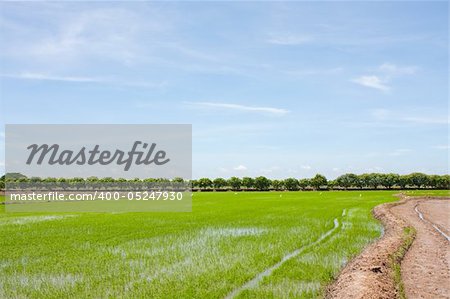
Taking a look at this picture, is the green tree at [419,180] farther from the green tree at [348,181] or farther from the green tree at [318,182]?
the green tree at [318,182]

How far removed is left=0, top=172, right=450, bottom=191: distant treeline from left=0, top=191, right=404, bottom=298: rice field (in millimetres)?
93024

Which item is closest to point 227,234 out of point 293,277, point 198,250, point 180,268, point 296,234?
point 296,234

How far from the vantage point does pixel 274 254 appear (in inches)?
Result: 549

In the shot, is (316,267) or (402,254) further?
(402,254)

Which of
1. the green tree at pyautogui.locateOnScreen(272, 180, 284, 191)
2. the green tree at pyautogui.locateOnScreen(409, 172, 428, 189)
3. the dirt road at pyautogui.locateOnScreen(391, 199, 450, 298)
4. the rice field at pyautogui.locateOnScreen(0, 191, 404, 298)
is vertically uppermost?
the green tree at pyautogui.locateOnScreen(409, 172, 428, 189)

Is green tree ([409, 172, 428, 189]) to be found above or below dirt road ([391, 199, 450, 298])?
above

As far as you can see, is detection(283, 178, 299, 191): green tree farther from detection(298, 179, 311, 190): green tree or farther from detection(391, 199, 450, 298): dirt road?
detection(391, 199, 450, 298): dirt road

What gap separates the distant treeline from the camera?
350 feet

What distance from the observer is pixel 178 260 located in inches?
516

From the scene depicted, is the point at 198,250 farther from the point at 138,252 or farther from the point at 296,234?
the point at 296,234

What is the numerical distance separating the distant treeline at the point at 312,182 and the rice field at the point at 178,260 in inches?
3662

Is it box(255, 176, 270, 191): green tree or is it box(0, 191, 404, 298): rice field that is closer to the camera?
box(0, 191, 404, 298): rice field

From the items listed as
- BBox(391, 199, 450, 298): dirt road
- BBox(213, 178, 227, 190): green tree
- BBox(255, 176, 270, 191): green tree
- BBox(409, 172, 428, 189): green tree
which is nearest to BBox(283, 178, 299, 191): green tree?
BBox(255, 176, 270, 191): green tree

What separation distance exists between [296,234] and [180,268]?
8.37 metres
